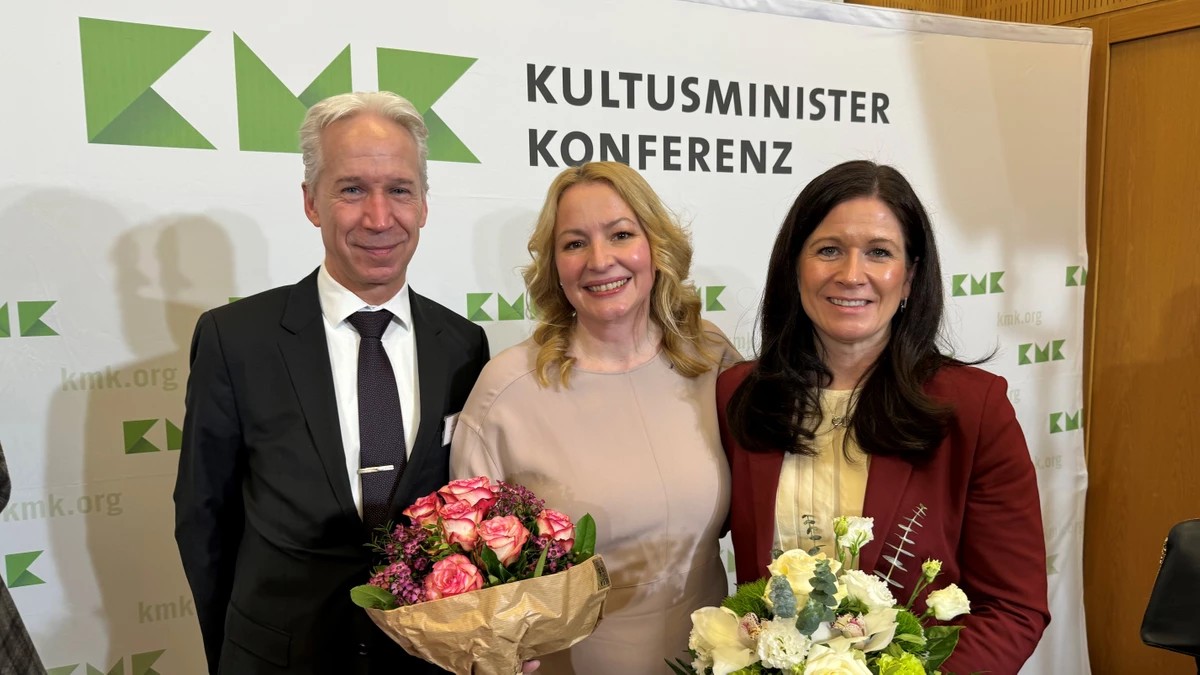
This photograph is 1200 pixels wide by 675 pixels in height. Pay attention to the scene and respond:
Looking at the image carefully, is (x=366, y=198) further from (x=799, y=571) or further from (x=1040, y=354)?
(x=1040, y=354)

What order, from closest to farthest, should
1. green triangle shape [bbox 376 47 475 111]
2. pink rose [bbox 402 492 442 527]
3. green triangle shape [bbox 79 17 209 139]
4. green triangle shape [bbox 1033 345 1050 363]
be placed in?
pink rose [bbox 402 492 442 527] → green triangle shape [bbox 79 17 209 139] → green triangle shape [bbox 376 47 475 111] → green triangle shape [bbox 1033 345 1050 363]

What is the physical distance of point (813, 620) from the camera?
1022 mm

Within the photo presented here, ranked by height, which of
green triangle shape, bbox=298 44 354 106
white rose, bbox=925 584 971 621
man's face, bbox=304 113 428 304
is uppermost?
green triangle shape, bbox=298 44 354 106

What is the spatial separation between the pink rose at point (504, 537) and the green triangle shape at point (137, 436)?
1.56m

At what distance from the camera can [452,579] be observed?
1195 millimetres

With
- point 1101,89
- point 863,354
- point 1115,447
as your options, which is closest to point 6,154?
point 863,354

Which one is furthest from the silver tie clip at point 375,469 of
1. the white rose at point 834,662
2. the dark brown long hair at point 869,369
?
the white rose at point 834,662

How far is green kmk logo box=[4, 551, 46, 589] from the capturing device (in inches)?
85.0

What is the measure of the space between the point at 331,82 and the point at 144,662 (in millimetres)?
1941

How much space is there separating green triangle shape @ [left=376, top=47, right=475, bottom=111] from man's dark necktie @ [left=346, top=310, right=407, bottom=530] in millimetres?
992

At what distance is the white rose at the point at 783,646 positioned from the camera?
1.03 m

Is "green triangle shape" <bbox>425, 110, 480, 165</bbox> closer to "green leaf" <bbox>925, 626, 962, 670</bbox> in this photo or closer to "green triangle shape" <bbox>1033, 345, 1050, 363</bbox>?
"green leaf" <bbox>925, 626, 962, 670</bbox>

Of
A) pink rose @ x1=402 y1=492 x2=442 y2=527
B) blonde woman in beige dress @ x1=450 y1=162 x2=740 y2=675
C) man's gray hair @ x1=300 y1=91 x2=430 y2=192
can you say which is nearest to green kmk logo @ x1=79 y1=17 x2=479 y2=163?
man's gray hair @ x1=300 y1=91 x2=430 y2=192

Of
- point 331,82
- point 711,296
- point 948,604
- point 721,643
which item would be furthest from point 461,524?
point 711,296
